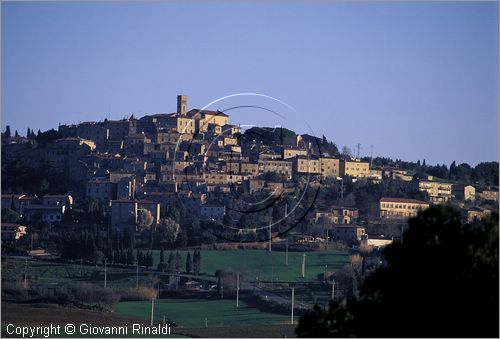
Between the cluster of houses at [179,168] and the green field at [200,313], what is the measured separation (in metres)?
17.9

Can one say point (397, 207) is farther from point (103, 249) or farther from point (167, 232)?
point (103, 249)

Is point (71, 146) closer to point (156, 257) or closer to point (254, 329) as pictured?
point (156, 257)

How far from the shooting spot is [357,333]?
52.6 feet

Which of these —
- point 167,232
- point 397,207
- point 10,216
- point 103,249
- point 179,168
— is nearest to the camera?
point 103,249

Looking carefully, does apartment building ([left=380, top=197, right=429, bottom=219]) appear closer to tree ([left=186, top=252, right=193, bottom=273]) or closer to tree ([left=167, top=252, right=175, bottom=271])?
tree ([left=167, top=252, right=175, bottom=271])

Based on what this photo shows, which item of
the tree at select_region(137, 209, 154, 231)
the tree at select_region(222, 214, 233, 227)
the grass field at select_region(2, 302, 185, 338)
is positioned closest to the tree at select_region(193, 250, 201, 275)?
the tree at select_region(222, 214, 233, 227)

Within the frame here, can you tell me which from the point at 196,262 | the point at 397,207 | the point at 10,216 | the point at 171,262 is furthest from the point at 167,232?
the point at 397,207

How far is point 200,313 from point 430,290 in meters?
23.6

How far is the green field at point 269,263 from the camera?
4647 cm

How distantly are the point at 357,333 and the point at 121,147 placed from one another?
63837mm

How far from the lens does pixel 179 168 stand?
73312mm

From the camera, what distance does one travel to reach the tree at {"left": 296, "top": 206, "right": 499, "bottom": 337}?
15.5 metres

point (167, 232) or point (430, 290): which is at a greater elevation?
point (167, 232)

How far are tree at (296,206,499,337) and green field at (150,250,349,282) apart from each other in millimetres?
28736
